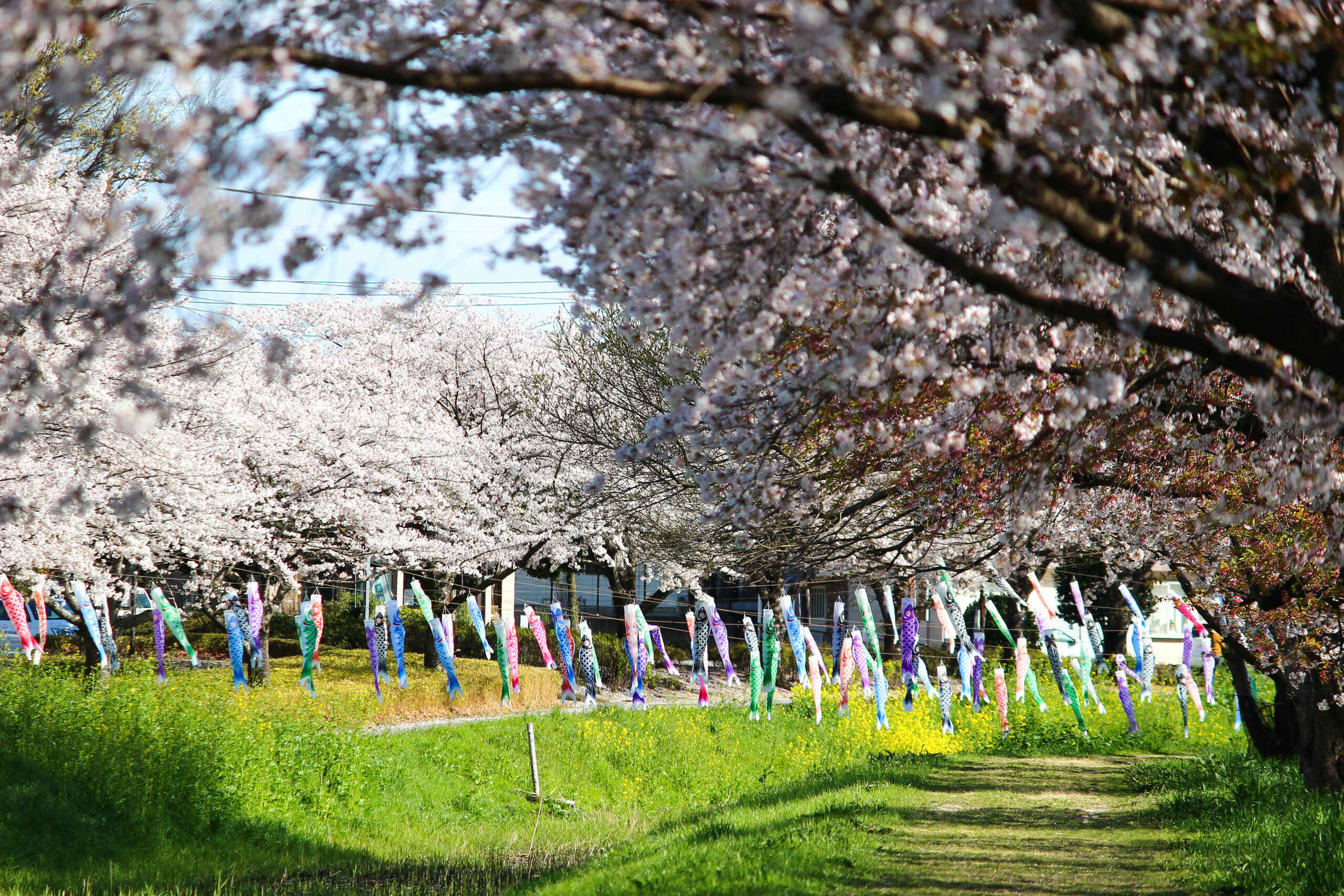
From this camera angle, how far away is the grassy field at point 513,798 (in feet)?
34.1

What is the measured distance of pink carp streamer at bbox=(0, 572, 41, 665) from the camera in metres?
15.3

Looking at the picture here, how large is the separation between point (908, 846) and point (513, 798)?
861 centimetres

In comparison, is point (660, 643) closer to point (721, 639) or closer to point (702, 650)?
point (702, 650)

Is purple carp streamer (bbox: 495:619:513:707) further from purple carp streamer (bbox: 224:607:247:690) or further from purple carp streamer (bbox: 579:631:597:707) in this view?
purple carp streamer (bbox: 224:607:247:690)

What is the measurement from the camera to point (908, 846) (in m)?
10.7

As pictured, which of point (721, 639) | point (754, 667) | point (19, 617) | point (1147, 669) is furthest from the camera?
point (721, 639)

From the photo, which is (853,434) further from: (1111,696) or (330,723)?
(1111,696)

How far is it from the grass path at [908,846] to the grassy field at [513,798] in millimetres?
51

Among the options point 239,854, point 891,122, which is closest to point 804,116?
point 891,122

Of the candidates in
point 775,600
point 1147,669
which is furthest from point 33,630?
point 1147,669

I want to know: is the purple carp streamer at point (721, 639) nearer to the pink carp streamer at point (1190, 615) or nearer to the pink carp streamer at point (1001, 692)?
the pink carp streamer at point (1001, 692)

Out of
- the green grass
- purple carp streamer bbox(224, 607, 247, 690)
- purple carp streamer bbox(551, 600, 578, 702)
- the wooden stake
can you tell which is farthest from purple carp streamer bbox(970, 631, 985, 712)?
purple carp streamer bbox(224, 607, 247, 690)

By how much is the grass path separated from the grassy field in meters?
0.05

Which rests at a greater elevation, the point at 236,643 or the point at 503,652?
the point at 236,643
